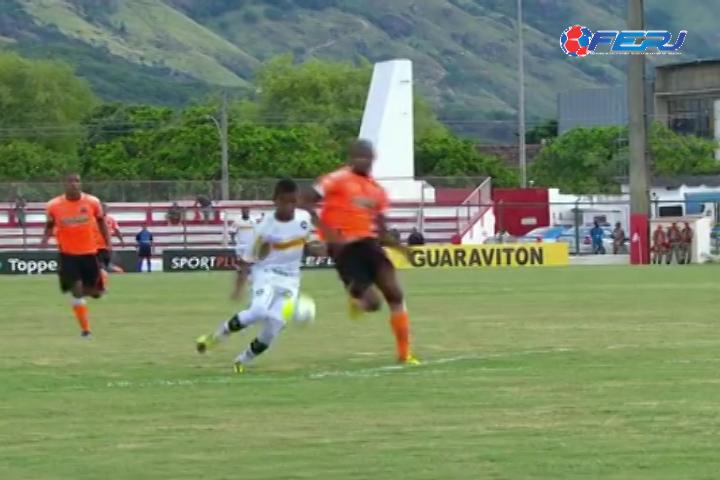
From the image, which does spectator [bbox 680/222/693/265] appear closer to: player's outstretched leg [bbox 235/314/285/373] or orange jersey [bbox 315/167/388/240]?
orange jersey [bbox 315/167/388/240]

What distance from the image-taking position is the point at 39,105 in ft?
461

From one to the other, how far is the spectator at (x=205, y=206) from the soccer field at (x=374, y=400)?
37.2 metres

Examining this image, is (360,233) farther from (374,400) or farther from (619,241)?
(619,241)

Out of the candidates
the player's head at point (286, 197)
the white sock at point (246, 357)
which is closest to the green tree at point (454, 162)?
the white sock at point (246, 357)

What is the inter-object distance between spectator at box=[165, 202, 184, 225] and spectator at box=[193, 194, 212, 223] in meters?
0.60

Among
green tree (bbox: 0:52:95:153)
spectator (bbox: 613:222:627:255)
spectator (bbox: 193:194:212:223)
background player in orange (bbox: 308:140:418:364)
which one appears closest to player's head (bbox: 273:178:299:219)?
background player in orange (bbox: 308:140:418:364)

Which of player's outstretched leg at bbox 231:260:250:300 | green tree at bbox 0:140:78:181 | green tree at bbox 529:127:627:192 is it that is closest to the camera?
player's outstretched leg at bbox 231:260:250:300

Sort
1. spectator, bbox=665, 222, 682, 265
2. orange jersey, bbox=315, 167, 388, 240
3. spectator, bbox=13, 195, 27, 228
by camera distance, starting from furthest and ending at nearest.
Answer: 1. spectator, bbox=13, 195, 27, 228
2. spectator, bbox=665, 222, 682, 265
3. orange jersey, bbox=315, 167, 388, 240

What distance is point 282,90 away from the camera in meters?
134

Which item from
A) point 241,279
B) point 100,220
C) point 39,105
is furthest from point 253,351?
point 39,105

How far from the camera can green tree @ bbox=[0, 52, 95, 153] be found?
135 metres

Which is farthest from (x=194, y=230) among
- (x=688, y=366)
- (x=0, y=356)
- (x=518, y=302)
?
(x=688, y=366)

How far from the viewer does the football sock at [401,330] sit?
16594mm

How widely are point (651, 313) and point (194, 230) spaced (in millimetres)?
40175
